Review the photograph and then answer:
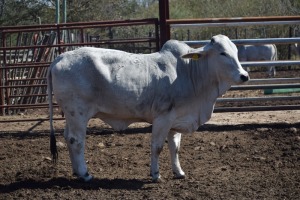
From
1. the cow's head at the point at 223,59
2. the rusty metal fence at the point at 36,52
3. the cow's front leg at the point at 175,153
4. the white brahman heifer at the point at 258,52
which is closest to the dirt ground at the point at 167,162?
the cow's front leg at the point at 175,153

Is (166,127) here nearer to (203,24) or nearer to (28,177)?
(28,177)

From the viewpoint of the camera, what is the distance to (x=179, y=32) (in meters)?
33.4

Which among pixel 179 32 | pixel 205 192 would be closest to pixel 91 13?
pixel 179 32

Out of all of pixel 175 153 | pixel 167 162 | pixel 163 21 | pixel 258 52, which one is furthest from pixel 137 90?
pixel 258 52

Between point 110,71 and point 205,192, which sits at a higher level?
point 110,71

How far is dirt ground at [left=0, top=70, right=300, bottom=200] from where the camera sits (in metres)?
7.41

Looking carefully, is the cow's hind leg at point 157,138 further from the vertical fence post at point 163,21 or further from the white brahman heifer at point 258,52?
the white brahman heifer at point 258,52

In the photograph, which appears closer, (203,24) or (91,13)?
(203,24)

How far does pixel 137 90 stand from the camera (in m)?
8.00

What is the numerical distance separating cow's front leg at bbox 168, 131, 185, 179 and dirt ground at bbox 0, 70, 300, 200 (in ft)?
0.32

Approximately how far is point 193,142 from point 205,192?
298 cm

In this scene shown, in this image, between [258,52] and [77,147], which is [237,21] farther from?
[258,52]

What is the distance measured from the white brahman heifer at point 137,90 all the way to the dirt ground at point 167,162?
0.41 metres

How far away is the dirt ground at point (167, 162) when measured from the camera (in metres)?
7.41
